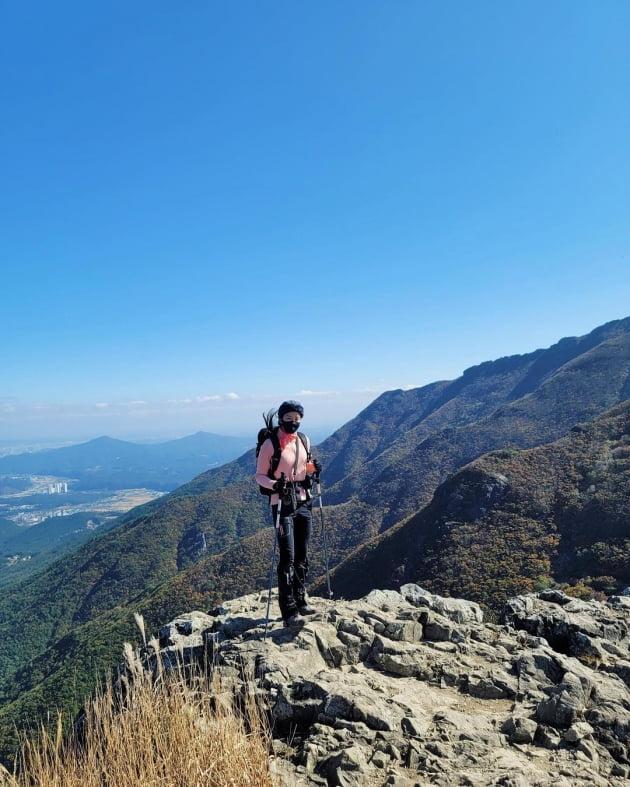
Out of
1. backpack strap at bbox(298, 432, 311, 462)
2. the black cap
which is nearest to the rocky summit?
backpack strap at bbox(298, 432, 311, 462)

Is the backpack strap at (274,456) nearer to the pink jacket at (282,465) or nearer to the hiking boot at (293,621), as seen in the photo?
the pink jacket at (282,465)

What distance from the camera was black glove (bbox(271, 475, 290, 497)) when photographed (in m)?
6.92

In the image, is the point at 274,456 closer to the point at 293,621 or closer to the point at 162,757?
the point at 293,621

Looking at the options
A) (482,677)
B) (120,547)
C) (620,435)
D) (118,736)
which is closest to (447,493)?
(620,435)

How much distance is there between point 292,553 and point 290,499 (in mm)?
893

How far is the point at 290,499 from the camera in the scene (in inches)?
282

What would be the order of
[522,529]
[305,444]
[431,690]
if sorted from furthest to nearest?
[522,529] < [305,444] < [431,690]

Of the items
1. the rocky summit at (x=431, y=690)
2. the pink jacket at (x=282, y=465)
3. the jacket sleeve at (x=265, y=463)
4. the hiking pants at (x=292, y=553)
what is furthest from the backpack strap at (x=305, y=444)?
the rocky summit at (x=431, y=690)

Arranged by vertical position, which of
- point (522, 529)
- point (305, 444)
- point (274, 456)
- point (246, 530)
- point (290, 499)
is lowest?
point (246, 530)

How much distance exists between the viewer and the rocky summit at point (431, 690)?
3.97m

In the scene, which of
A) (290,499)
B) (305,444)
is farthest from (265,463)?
(305,444)

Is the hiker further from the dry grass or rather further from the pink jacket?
the dry grass

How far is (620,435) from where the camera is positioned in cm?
4116

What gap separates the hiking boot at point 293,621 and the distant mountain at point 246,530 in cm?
2578
